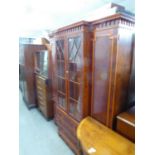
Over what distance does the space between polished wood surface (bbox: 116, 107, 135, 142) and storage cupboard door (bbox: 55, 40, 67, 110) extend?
1011 millimetres

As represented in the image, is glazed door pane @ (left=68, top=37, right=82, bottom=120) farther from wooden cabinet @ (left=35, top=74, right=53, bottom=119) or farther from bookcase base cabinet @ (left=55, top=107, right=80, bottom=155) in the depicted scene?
wooden cabinet @ (left=35, top=74, right=53, bottom=119)

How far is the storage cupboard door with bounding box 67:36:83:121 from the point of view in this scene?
181 centimetres

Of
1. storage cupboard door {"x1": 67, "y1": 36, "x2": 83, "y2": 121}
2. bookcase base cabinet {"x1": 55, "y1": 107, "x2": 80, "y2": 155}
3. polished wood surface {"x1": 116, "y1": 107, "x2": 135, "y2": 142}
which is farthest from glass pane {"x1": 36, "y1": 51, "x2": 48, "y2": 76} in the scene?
polished wood surface {"x1": 116, "y1": 107, "x2": 135, "y2": 142}

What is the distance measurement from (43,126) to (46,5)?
2580 millimetres

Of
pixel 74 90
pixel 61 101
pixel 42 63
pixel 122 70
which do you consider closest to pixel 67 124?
pixel 61 101

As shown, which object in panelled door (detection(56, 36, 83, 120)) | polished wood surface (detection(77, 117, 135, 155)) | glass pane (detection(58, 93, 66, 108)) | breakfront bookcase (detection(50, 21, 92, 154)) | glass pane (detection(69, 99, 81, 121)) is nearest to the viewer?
polished wood surface (detection(77, 117, 135, 155))

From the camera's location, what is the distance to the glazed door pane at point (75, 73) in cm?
181

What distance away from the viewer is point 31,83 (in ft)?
12.6

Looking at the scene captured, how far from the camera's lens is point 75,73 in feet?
6.34

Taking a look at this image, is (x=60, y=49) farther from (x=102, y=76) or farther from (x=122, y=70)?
(x=122, y=70)

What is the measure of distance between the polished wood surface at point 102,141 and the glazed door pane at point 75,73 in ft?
1.30

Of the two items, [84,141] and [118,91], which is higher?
[118,91]
